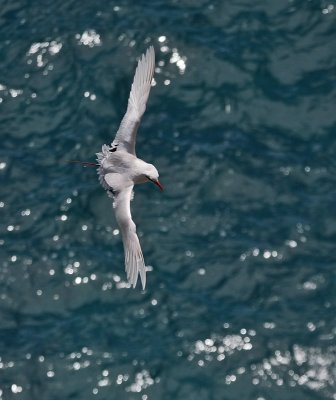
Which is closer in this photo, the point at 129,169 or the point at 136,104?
the point at 129,169

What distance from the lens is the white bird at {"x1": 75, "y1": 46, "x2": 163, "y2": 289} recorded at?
20906 millimetres

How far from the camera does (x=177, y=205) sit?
78.8 ft

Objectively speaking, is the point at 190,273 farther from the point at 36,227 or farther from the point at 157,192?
the point at 36,227

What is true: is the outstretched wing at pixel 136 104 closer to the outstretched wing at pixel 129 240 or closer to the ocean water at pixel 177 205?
the outstretched wing at pixel 129 240

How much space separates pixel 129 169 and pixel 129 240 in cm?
193

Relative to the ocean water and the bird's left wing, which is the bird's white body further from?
the ocean water

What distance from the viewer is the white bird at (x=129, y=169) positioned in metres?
20.9

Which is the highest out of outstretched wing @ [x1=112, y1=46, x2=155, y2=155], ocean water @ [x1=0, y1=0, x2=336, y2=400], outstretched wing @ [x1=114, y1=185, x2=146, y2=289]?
outstretched wing @ [x1=112, y1=46, x2=155, y2=155]

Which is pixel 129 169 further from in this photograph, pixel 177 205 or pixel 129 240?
pixel 177 205

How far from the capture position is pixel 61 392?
71.3 feet

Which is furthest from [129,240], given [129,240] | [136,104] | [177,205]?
[136,104]

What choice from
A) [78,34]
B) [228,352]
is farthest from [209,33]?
[228,352]

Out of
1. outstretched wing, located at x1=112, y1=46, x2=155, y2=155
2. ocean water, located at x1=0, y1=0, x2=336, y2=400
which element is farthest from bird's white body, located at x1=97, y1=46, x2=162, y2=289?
ocean water, located at x1=0, y1=0, x2=336, y2=400

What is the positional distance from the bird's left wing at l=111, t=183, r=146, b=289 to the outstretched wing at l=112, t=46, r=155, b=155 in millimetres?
1372
